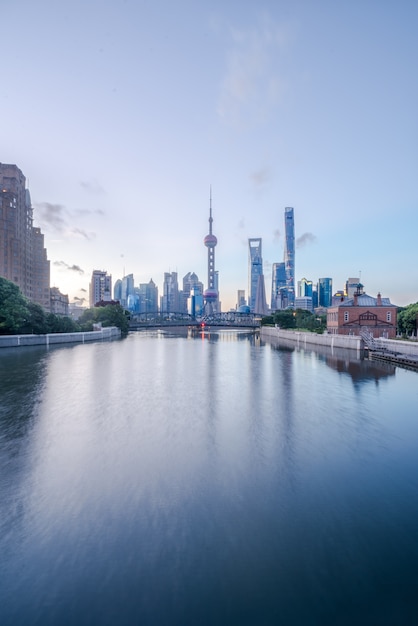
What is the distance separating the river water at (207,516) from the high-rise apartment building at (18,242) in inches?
4638

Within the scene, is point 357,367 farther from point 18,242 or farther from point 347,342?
point 18,242

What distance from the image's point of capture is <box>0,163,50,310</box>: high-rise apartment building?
118 meters

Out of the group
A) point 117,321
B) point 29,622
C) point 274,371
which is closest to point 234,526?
point 29,622

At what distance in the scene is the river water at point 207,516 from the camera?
632cm

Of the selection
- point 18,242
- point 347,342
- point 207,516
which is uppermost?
Answer: point 18,242

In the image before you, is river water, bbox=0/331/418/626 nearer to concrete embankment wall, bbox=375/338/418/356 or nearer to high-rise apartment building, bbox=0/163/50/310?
concrete embankment wall, bbox=375/338/418/356

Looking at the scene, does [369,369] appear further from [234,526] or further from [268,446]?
[234,526]

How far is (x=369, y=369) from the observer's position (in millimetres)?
39250

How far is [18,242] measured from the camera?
12325 cm

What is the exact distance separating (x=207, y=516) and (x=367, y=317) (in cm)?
6441

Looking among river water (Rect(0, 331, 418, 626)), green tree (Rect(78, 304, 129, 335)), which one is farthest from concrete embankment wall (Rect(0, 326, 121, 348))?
river water (Rect(0, 331, 418, 626))

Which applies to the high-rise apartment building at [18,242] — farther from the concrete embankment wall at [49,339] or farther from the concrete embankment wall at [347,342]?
the concrete embankment wall at [347,342]

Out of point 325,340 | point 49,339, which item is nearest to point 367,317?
point 325,340

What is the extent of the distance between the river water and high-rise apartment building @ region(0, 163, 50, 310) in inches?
4638
